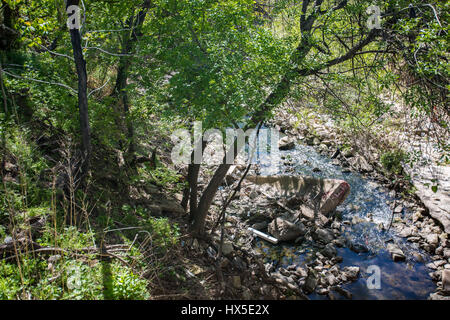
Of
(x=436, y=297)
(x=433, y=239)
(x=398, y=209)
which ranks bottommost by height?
(x=436, y=297)

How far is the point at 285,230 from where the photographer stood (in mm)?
6879

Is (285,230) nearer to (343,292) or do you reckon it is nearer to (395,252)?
(343,292)

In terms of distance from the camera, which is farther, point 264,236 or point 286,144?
point 286,144

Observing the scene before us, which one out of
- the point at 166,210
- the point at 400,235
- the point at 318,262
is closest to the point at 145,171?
the point at 166,210

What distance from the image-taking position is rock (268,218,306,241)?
683 cm

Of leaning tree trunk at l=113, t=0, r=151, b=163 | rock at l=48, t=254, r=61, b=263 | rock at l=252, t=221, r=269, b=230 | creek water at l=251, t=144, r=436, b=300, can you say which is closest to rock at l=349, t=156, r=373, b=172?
creek water at l=251, t=144, r=436, b=300

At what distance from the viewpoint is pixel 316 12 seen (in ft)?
15.7

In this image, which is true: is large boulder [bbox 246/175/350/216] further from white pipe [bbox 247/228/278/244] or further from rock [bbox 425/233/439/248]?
rock [bbox 425/233/439/248]

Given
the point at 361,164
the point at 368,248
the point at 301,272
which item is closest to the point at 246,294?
the point at 301,272

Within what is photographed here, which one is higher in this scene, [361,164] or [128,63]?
[128,63]

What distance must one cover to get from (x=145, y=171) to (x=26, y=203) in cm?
284

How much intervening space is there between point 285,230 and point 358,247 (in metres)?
1.58

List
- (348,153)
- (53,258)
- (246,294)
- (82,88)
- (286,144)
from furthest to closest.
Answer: (286,144) → (348,153) → (246,294) → (82,88) → (53,258)

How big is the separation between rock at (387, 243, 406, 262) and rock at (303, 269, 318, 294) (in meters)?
1.96
